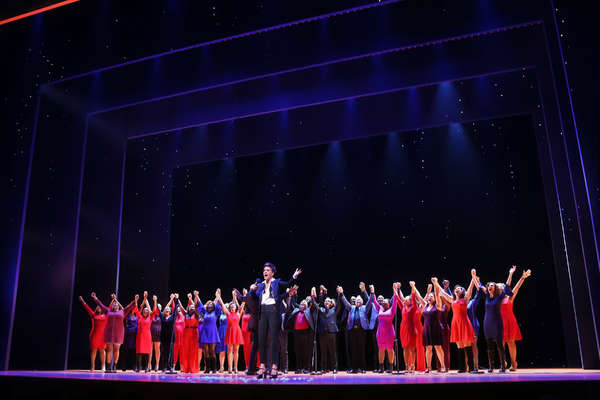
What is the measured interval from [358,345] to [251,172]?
535 cm

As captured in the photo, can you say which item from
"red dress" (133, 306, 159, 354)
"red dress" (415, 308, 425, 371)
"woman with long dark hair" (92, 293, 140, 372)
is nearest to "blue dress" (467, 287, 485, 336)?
"red dress" (415, 308, 425, 371)

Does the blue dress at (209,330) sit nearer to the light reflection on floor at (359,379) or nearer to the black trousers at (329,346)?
the black trousers at (329,346)

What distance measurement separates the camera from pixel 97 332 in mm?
9195

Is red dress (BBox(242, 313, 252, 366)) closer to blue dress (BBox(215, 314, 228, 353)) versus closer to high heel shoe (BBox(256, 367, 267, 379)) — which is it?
blue dress (BBox(215, 314, 228, 353))

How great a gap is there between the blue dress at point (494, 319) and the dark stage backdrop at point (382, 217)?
2.34 metres

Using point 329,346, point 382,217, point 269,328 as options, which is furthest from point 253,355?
point 382,217

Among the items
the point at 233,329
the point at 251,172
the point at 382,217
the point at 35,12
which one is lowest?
the point at 233,329

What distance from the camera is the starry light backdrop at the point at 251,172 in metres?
8.22

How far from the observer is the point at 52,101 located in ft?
32.5

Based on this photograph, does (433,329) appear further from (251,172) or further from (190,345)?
(251,172)

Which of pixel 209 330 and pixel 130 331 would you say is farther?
pixel 130 331

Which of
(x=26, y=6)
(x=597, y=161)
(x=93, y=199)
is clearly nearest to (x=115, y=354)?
(x=93, y=199)

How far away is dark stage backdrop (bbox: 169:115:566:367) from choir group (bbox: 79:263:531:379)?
1.03 metres

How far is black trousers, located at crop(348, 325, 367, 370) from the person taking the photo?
8930 mm
